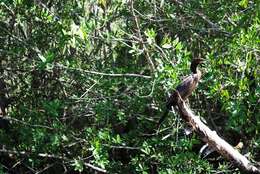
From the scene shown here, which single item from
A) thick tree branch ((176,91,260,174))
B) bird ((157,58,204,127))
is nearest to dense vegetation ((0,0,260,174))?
bird ((157,58,204,127))

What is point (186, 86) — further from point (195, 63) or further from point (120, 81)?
point (120, 81)

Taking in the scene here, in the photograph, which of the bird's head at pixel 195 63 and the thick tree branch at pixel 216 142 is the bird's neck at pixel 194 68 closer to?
the bird's head at pixel 195 63

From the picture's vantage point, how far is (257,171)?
3.90m

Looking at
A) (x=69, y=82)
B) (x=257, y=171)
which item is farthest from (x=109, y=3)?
(x=257, y=171)

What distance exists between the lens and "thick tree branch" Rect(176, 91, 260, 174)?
→ 376 cm

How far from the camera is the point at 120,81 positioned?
4359 millimetres

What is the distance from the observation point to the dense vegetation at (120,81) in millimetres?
3797

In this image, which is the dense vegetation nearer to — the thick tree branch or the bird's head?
the bird's head

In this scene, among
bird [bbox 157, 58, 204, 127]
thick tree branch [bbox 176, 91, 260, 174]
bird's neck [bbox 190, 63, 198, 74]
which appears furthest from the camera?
thick tree branch [bbox 176, 91, 260, 174]

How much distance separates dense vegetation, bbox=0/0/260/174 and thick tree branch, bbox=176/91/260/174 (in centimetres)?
16

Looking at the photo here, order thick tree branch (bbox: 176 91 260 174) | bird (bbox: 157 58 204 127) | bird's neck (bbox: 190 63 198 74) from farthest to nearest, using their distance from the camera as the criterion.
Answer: thick tree branch (bbox: 176 91 260 174) < bird's neck (bbox: 190 63 198 74) < bird (bbox: 157 58 204 127)

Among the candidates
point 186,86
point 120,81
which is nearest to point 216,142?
point 186,86

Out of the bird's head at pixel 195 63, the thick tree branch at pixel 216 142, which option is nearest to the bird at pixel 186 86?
the bird's head at pixel 195 63

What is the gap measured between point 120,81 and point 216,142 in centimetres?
97
